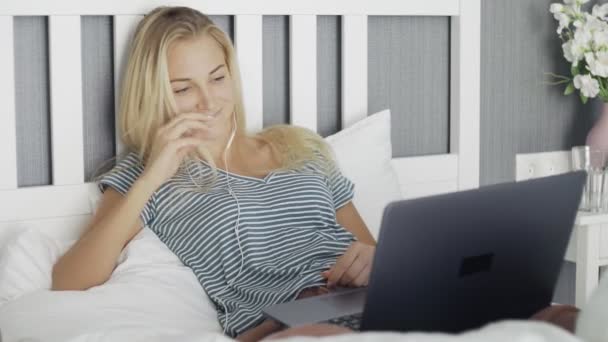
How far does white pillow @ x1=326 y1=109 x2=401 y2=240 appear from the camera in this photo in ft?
6.52

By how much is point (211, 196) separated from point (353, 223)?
0.31 meters

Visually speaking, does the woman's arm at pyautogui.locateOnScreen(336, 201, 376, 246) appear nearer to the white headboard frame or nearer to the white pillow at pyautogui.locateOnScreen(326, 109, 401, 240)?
the white pillow at pyautogui.locateOnScreen(326, 109, 401, 240)

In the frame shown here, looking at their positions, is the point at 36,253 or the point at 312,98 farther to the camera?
the point at 312,98

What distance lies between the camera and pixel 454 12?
222 centimetres

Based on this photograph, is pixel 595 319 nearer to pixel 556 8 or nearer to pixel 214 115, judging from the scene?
pixel 214 115

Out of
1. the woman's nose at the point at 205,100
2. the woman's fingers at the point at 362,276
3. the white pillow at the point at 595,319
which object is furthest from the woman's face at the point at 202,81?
the white pillow at the point at 595,319

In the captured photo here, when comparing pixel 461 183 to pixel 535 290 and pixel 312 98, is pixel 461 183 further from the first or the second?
pixel 535 290

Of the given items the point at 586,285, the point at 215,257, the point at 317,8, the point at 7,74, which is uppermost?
the point at 317,8

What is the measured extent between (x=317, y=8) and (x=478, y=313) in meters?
0.95

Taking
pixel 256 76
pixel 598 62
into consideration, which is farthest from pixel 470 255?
pixel 598 62

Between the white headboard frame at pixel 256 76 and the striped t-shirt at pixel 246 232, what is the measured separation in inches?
4.3

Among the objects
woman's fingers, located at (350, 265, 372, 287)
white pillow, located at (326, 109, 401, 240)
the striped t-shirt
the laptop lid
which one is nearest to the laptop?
the laptop lid

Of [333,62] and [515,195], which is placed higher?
[333,62]

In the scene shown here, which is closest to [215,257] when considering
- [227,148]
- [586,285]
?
[227,148]
